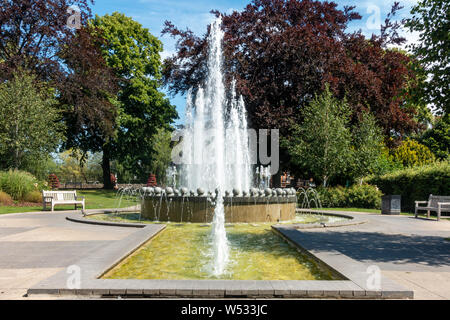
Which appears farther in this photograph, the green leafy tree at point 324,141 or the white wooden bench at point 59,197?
the green leafy tree at point 324,141

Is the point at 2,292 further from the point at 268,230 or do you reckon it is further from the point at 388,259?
the point at 268,230

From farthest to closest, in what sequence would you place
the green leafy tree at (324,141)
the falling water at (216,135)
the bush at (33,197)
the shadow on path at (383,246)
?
the green leafy tree at (324,141) < the falling water at (216,135) < the bush at (33,197) < the shadow on path at (383,246)

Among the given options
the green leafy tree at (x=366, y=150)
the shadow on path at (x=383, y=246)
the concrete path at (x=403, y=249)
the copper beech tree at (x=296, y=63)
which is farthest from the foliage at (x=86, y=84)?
the shadow on path at (x=383, y=246)

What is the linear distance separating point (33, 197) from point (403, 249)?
18653 mm

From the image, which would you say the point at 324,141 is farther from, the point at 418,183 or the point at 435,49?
the point at 435,49

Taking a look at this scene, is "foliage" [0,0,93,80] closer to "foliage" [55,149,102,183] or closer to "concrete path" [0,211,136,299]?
"concrete path" [0,211,136,299]

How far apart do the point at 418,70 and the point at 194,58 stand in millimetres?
19457

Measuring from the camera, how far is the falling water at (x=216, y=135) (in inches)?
796

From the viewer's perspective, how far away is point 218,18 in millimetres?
27172

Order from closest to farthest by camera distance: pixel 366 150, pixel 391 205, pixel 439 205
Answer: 1. pixel 439 205
2. pixel 391 205
3. pixel 366 150

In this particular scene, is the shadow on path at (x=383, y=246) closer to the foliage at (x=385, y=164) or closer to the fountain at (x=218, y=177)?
the fountain at (x=218, y=177)

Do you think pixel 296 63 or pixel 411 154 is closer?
pixel 296 63

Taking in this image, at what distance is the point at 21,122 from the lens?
21.9 metres

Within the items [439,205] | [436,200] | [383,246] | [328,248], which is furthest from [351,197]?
[328,248]
